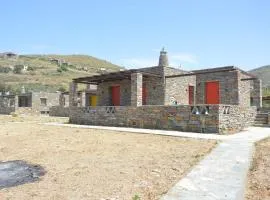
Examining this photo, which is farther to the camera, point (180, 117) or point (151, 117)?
point (151, 117)

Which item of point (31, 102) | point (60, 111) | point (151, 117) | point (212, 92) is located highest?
point (212, 92)

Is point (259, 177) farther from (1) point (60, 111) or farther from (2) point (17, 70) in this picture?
(2) point (17, 70)

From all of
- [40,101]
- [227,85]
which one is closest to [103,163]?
[227,85]

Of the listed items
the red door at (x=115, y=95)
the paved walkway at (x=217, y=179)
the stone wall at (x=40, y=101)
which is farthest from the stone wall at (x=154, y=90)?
the stone wall at (x=40, y=101)

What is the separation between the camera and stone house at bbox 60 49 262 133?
14.0 meters

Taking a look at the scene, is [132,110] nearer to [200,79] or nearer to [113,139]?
[113,139]

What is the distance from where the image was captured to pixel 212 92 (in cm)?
2162

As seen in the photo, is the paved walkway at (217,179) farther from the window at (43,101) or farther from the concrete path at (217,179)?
the window at (43,101)

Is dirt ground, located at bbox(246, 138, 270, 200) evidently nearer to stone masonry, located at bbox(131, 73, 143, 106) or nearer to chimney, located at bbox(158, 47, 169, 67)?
stone masonry, located at bbox(131, 73, 143, 106)

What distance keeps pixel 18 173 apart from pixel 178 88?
51.0ft

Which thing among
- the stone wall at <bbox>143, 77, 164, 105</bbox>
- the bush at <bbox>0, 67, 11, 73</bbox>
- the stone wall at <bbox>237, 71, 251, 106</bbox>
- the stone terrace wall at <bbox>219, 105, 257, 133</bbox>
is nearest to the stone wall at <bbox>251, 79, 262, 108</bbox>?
the stone wall at <bbox>237, 71, 251, 106</bbox>

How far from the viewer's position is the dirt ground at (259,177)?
4934 mm

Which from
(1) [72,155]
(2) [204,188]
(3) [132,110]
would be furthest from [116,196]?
(3) [132,110]

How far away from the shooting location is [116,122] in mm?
17688
